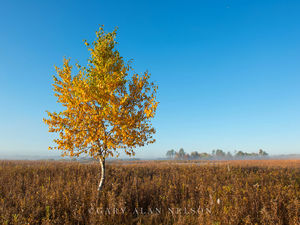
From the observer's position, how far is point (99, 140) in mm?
7457

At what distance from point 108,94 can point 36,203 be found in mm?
4391

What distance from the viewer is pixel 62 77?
25.3 feet

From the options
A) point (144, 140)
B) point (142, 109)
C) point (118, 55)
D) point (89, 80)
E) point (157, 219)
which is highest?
point (118, 55)

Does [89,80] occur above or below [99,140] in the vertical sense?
above

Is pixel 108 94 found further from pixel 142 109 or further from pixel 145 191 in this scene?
pixel 145 191

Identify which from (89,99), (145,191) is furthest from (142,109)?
(145,191)

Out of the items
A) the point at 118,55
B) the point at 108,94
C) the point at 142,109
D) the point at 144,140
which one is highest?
the point at 118,55

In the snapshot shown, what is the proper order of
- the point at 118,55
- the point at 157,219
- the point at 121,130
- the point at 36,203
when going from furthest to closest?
the point at 118,55 → the point at 121,130 → the point at 36,203 → the point at 157,219

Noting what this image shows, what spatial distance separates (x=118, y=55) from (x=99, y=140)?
148 inches

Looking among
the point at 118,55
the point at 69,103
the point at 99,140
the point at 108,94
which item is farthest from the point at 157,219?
the point at 118,55

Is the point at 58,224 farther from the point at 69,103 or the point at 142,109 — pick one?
the point at 142,109

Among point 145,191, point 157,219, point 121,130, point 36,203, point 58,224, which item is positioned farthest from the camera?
point 145,191

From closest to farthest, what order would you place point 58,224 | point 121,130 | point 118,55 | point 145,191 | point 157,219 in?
point 58,224 → point 157,219 → point 121,130 → point 145,191 → point 118,55

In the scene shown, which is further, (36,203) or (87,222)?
(36,203)
